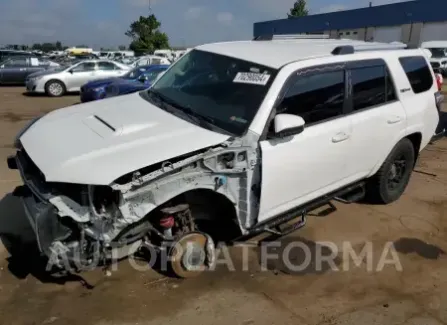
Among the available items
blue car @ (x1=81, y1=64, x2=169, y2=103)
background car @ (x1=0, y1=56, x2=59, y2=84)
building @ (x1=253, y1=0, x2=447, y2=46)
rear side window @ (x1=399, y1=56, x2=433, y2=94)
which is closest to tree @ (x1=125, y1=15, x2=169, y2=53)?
building @ (x1=253, y1=0, x2=447, y2=46)

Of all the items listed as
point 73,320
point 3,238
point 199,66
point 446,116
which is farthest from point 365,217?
point 446,116

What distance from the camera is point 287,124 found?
11.1 feet

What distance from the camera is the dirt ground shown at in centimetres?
320

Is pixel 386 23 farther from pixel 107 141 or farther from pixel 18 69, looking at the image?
pixel 107 141

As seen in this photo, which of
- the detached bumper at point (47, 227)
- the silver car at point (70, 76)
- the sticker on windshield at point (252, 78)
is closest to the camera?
the detached bumper at point (47, 227)

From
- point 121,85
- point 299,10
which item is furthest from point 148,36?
point 121,85

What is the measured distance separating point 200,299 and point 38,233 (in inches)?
52.3

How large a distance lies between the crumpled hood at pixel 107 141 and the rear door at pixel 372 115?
1.66m

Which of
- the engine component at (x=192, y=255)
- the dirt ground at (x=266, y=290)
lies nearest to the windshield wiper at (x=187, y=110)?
the engine component at (x=192, y=255)

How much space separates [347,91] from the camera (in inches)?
164

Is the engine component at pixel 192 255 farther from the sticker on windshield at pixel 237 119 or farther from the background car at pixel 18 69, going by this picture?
the background car at pixel 18 69

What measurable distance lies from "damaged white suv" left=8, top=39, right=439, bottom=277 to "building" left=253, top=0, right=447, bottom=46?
3112cm

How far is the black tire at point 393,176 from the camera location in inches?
196

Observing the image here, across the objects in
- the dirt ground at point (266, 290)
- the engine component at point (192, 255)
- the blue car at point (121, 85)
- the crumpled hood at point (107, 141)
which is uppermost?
the crumpled hood at point (107, 141)
